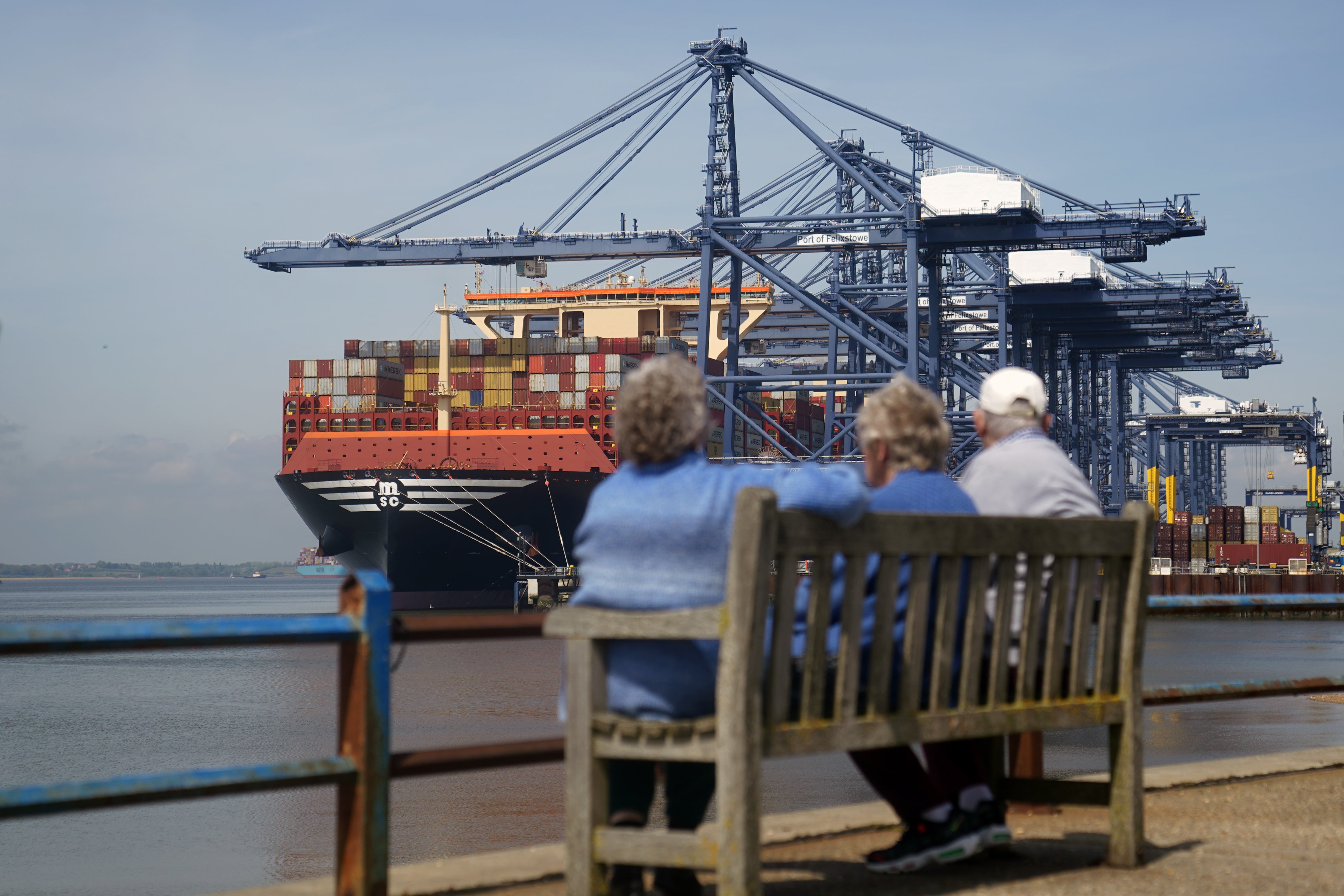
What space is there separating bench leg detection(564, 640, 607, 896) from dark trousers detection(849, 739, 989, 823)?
28.3 inches

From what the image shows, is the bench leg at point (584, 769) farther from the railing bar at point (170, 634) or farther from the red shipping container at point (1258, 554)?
the red shipping container at point (1258, 554)

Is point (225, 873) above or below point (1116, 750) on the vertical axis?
below

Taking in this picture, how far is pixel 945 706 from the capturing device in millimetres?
2781

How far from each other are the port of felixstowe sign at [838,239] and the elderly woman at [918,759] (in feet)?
96.2

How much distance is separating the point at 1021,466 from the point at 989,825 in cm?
82

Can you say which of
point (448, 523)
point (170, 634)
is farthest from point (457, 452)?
point (170, 634)

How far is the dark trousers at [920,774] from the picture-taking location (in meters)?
3.06

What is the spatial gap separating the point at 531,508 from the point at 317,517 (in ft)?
20.8

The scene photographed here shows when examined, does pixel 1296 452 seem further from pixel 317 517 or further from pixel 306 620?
pixel 306 620

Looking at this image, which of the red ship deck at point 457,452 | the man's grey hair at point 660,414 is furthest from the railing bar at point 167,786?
the red ship deck at point 457,452

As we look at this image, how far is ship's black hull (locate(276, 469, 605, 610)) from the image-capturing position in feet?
124

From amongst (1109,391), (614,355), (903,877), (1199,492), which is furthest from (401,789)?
(1199,492)

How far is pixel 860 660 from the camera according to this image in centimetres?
262

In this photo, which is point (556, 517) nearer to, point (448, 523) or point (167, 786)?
point (448, 523)
